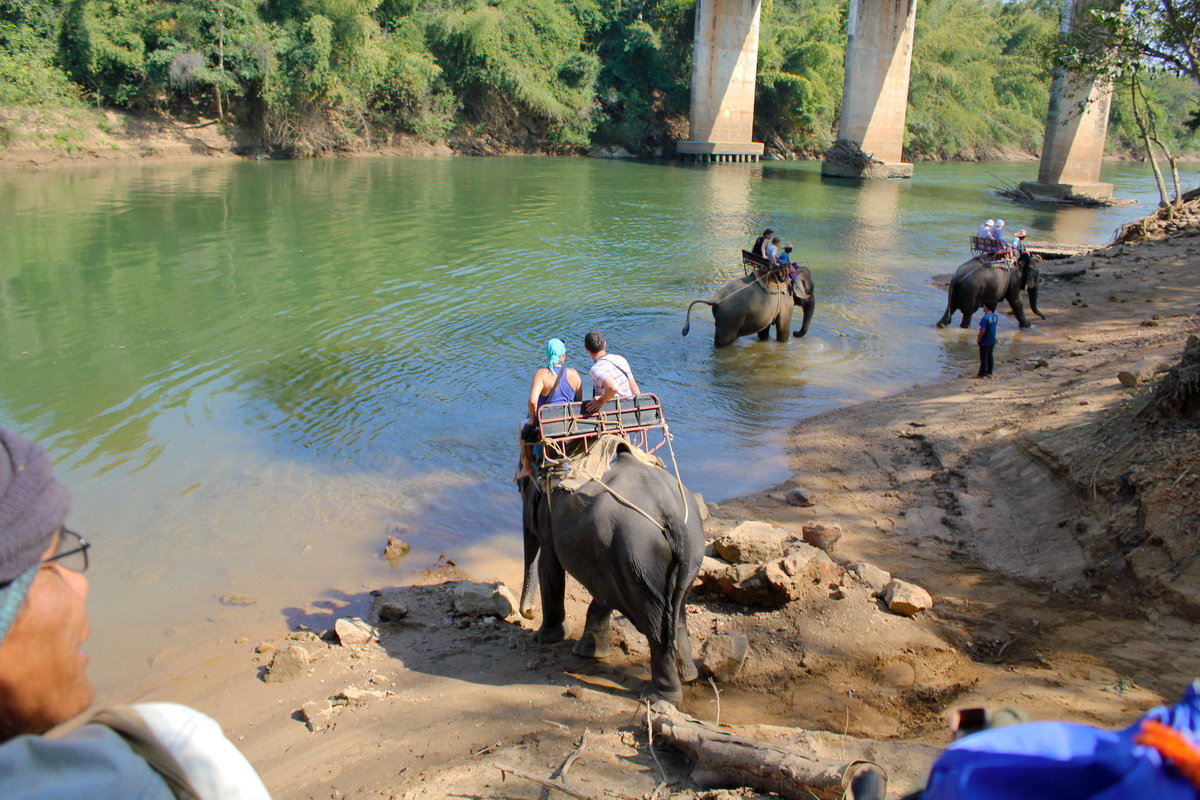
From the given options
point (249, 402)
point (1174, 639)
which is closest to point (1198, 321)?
point (1174, 639)

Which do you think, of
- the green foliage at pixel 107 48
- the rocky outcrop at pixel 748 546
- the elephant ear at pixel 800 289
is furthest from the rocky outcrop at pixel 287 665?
the green foliage at pixel 107 48

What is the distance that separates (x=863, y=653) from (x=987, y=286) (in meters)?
11.7

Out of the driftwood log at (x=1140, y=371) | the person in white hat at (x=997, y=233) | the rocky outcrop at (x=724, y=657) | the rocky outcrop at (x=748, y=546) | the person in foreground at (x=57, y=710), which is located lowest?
the rocky outcrop at (x=724, y=657)

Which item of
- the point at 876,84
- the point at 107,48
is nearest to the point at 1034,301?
the point at 876,84

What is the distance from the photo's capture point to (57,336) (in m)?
14.1

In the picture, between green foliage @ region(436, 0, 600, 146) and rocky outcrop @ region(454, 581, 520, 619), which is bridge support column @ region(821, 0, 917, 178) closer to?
green foliage @ region(436, 0, 600, 146)

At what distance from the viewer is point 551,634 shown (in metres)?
6.16

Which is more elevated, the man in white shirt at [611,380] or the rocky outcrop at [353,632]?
the man in white shirt at [611,380]

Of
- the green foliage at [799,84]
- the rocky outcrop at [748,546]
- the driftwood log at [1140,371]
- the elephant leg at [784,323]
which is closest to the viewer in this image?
the rocky outcrop at [748,546]

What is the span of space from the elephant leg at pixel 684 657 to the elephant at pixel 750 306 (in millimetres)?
9006

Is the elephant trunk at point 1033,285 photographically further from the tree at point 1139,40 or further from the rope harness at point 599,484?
the rope harness at point 599,484

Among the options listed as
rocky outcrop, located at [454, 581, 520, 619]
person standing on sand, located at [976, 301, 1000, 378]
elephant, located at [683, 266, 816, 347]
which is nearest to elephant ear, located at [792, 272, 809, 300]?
elephant, located at [683, 266, 816, 347]

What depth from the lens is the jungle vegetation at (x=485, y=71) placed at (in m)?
40.7

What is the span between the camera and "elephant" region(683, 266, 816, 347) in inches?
558
